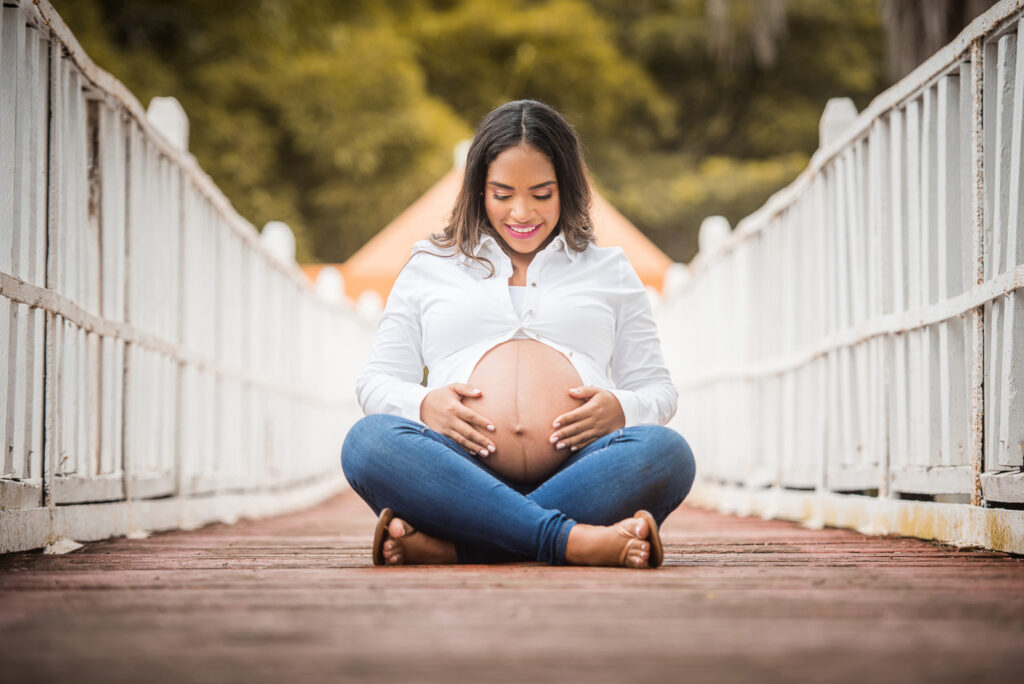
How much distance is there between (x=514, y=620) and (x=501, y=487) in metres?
0.98

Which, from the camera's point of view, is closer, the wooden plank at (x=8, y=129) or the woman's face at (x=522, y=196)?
the wooden plank at (x=8, y=129)

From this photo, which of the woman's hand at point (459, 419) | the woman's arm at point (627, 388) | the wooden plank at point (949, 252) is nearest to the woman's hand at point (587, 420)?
the woman's arm at point (627, 388)

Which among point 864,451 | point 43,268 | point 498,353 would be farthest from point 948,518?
point 43,268

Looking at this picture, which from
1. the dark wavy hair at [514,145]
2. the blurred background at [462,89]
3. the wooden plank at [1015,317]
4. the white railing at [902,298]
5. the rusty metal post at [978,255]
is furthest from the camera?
the blurred background at [462,89]

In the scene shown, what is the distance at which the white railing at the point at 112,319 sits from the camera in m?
3.18

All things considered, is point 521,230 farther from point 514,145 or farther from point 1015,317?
point 1015,317

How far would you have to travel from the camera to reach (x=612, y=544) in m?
2.75

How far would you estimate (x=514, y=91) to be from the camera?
2364 centimetres

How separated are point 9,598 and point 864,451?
9.73 feet

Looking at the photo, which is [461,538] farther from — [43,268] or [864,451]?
[864,451]

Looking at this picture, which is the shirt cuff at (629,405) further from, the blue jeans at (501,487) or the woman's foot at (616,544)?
the woman's foot at (616,544)

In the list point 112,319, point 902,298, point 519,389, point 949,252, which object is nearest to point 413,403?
point 519,389

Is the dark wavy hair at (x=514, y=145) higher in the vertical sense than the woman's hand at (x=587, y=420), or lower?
higher

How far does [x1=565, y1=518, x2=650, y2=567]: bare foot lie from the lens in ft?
8.97
